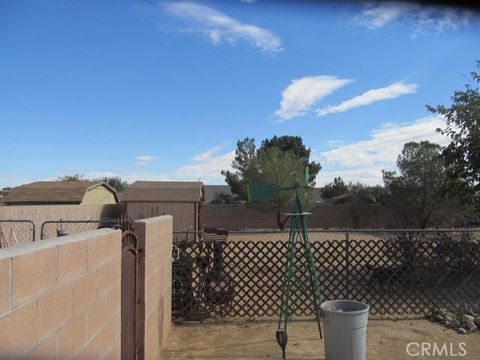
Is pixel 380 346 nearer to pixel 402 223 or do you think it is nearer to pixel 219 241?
pixel 219 241

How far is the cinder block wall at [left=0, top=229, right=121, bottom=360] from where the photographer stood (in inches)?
74.9

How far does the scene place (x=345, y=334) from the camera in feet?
17.9

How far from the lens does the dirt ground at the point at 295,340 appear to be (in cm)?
632

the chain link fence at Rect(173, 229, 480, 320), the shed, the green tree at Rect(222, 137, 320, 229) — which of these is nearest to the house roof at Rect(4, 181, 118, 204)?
the shed

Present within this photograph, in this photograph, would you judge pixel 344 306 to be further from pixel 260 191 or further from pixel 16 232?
pixel 16 232

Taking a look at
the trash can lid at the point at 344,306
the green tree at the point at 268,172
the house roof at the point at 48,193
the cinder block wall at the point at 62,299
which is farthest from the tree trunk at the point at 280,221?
the cinder block wall at the point at 62,299

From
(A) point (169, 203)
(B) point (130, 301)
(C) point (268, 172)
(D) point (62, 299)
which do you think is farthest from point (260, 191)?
(C) point (268, 172)

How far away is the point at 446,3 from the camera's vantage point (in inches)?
149

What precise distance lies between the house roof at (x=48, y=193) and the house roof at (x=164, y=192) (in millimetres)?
4514

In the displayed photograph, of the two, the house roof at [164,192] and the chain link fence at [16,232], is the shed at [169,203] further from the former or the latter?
the chain link fence at [16,232]

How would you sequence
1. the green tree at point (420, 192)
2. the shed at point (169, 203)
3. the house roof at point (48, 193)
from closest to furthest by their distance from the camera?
the shed at point (169, 203) → the green tree at point (420, 192) → the house roof at point (48, 193)

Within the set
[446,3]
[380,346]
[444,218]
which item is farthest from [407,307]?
[444,218]

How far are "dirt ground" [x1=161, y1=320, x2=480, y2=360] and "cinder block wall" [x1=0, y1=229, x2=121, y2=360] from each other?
3.06 meters

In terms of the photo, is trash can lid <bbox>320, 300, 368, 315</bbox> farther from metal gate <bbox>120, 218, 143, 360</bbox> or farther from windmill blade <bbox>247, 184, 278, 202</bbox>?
metal gate <bbox>120, 218, 143, 360</bbox>
